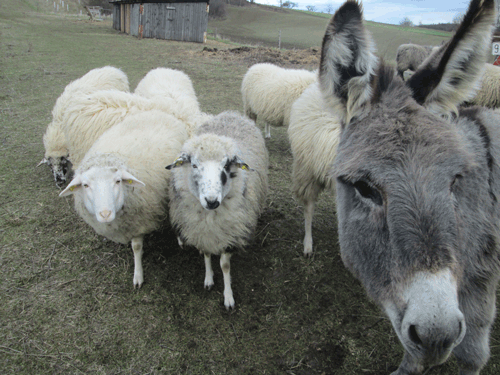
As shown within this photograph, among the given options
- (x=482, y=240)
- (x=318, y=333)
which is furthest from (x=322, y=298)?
(x=482, y=240)

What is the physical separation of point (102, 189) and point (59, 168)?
10.2ft

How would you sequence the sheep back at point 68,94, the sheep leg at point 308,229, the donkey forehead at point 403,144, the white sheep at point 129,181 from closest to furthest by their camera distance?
the donkey forehead at point 403,144, the white sheep at point 129,181, the sheep leg at point 308,229, the sheep back at point 68,94

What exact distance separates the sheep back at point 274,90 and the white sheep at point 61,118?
3.10 metres

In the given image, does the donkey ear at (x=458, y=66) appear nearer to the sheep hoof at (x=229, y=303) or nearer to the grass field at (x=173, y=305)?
the grass field at (x=173, y=305)

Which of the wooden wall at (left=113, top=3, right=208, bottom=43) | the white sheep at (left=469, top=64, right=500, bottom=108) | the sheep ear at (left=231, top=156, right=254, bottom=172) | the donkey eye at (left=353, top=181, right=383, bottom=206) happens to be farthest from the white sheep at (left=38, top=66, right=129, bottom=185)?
the wooden wall at (left=113, top=3, right=208, bottom=43)

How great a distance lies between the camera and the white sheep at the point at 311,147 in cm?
339

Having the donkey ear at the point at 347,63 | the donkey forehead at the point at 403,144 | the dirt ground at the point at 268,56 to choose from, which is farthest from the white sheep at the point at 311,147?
the dirt ground at the point at 268,56

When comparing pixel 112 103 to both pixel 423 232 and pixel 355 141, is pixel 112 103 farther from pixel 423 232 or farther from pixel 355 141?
pixel 423 232

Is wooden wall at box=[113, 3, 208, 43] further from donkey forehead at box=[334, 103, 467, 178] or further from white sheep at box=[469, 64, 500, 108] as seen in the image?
donkey forehead at box=[334, 103, 467, 178]

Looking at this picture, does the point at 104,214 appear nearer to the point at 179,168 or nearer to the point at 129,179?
the point at 129,179

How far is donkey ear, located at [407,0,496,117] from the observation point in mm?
1383

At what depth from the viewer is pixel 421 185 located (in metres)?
1.29

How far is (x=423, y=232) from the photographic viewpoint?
49.3 inches

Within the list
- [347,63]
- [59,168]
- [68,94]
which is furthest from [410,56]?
[59,168]
